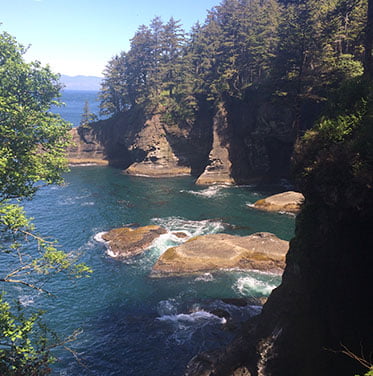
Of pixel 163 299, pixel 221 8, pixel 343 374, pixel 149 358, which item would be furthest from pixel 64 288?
pixel 221 8

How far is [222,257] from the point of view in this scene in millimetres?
28984

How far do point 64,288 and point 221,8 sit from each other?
2890 inches

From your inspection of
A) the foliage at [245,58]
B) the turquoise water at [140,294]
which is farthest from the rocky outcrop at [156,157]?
the turquoise water at [140,294]

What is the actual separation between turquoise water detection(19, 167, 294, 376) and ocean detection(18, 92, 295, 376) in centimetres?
7

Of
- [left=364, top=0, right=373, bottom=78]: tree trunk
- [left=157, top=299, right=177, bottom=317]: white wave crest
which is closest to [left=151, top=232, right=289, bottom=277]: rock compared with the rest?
[left=157, top=299, right=177, bottom=317]: white wave crest

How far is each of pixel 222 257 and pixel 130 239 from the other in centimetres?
1109

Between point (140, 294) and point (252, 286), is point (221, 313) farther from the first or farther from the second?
point (140, 294)

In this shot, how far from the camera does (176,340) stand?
781 inches

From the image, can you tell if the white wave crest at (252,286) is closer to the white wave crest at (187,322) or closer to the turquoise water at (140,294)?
the turquoise water at (140,294)

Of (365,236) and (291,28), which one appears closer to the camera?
(365,236)

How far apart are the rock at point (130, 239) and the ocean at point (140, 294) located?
1.00 metres

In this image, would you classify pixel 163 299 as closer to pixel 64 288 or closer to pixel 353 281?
pixel 64 288

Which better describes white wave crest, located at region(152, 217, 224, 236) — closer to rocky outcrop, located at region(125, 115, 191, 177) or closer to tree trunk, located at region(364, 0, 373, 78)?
tree trunk, located at region(364, 0, 373, 78)

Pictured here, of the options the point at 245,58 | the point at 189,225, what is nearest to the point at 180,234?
the point at 189,225
